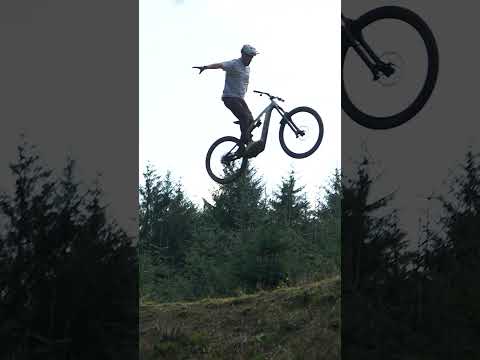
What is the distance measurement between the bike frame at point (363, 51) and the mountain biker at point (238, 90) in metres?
1.99

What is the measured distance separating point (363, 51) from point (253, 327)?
4.63 m

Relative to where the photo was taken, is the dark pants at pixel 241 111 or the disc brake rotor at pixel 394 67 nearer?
the disc brake rotor at pixel 394 67

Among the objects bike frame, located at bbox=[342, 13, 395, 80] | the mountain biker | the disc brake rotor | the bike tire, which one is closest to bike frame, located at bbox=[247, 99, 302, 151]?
the mountain biker

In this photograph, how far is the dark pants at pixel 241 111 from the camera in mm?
8227

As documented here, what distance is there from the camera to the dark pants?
823 centimetres

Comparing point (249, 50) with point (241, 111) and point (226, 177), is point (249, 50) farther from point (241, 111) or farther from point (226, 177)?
point (226, 177)

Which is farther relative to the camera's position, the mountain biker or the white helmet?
the white helmet

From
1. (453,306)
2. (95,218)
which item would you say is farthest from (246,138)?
(453,306)

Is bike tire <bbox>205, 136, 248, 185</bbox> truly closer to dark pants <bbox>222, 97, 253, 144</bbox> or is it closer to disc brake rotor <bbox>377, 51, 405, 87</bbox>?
dark pants <bbox>222, 97, 253, 144</bbox>

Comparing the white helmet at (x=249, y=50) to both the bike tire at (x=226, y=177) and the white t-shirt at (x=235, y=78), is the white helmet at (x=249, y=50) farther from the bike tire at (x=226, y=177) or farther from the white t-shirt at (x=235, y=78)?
the bike tire at (x=226, y=177)

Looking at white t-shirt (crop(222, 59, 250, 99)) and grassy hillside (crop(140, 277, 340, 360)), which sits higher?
white t-shirt (crop(222, 59, 250, 99))

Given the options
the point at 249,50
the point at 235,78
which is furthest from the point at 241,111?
the point at 249,50

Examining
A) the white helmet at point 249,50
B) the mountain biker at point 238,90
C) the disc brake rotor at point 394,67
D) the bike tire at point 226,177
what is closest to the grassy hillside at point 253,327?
the bike tire at point 226,177

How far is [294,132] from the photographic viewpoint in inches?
313
